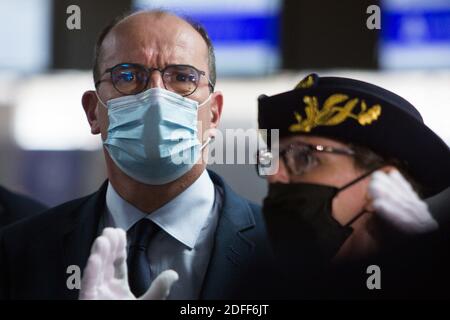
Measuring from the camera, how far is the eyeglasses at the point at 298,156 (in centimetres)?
197

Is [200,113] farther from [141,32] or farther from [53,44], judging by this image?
[53,44]

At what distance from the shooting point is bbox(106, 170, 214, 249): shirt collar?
1.98 metres

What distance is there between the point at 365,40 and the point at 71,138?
0.81 m

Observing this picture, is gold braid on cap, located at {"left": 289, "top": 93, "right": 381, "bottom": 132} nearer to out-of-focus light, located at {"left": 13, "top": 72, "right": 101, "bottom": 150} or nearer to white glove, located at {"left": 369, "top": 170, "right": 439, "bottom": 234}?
white glove, located at {"left": 369, "top": 170, "right": 439, "bottom": 234}

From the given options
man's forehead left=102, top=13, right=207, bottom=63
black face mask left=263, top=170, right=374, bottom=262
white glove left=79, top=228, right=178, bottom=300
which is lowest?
white glove left=79, top=228, right=178, bottom=300

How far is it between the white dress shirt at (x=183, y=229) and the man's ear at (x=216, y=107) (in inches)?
5.2

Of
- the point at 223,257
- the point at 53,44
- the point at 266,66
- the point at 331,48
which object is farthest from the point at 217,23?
the point at 223,257

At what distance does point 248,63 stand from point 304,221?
0.44m

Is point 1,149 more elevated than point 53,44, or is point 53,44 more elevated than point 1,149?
point 53,44

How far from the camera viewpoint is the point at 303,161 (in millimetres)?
1979

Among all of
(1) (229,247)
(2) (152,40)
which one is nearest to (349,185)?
(1) (229,247)

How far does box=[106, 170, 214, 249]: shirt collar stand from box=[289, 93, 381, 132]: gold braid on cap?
0.28m

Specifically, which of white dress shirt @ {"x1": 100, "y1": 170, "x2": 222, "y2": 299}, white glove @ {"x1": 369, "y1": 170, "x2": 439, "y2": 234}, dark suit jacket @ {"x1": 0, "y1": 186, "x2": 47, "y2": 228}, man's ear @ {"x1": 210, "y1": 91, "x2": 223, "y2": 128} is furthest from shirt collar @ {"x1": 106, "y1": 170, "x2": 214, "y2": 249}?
white glove @ {"x1": 369, "y1": 170, "x2": 439, "y2": 234}

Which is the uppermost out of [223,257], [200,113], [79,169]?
[200,113]
